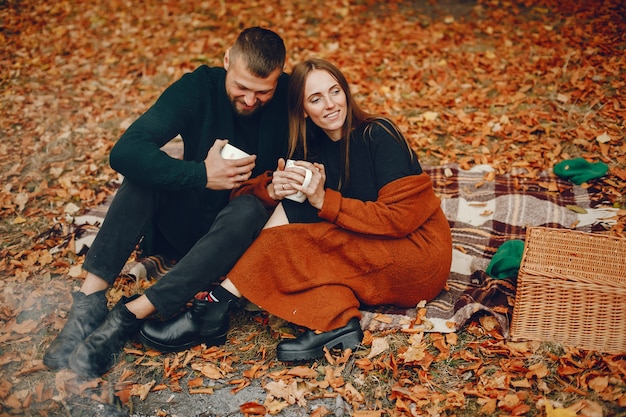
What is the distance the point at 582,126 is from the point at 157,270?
407 centimetres

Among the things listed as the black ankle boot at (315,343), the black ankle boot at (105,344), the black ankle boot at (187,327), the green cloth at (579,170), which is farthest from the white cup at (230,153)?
the green cloth at (579,170)

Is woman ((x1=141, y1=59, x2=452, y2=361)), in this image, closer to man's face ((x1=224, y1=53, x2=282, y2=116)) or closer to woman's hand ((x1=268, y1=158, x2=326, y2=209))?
woman's hand ((x1=268, y1=158, x2=326, y2=209))

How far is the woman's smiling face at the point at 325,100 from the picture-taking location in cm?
342

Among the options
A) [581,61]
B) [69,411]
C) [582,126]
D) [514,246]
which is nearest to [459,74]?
[581,61]

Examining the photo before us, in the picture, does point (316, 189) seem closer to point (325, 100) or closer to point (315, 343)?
point (325, 100)

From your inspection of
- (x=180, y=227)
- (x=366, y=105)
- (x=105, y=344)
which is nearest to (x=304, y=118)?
(x=180, y=227)

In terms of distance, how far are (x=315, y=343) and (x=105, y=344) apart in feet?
4.05

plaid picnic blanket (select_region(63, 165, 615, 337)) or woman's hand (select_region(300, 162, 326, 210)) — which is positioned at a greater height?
woman's hand (select_region(300, 162, 326, 210))

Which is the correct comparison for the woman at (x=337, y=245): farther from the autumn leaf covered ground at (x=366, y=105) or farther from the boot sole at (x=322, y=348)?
the autumn leaf covered ground at (x=366, y=105)

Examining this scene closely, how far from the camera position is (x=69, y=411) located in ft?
9.95

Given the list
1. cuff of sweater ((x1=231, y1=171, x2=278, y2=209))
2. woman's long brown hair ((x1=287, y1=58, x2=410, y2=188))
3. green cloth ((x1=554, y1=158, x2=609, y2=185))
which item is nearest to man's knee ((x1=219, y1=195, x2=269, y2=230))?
cuff of sweater ((x1=231, y1=171, x2=278, y2=209))

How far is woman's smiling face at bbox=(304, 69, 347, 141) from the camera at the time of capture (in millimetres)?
3418

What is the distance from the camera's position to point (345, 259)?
11.3 ft

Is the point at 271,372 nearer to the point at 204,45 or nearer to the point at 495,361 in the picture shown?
the point at 495,361
